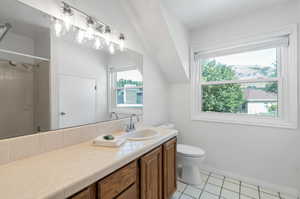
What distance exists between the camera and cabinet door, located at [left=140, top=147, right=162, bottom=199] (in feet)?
3.79

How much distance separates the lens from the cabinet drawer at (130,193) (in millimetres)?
954

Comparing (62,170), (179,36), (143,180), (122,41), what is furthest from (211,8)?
(62,170)

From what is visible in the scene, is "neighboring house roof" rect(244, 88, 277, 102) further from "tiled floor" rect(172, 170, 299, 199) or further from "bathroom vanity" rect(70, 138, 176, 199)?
"bathroom vanity" rect(70, 138, 176, 199)

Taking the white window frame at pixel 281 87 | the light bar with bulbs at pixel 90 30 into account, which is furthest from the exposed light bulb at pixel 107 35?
the white window frame at pixel 281 87

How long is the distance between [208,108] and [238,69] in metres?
0.77

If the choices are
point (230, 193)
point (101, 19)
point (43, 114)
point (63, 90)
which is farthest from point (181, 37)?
point (230, 193)

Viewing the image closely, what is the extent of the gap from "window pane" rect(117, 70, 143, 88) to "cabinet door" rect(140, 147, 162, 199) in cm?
96

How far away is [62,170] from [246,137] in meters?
2.28

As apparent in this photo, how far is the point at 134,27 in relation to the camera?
1.97 meters

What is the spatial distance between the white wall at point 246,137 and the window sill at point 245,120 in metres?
0.06

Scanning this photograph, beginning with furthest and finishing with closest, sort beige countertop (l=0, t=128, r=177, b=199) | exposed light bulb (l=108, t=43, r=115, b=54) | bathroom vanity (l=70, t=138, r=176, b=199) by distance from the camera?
1. exposed light bulb (l=108, t=43, r=115, b=54)
2. bathroom vanity (l=70, t=138, r=176, b=199)
3. beige countertop (l=0, t=128, r=177, b=199)

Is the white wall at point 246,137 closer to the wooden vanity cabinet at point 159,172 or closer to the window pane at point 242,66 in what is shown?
the window pane at point 242,66

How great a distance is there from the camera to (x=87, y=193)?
2.43ft

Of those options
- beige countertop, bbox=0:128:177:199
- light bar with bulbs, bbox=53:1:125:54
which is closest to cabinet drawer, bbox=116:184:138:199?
beige countertop, bbox=0:128:177:199
